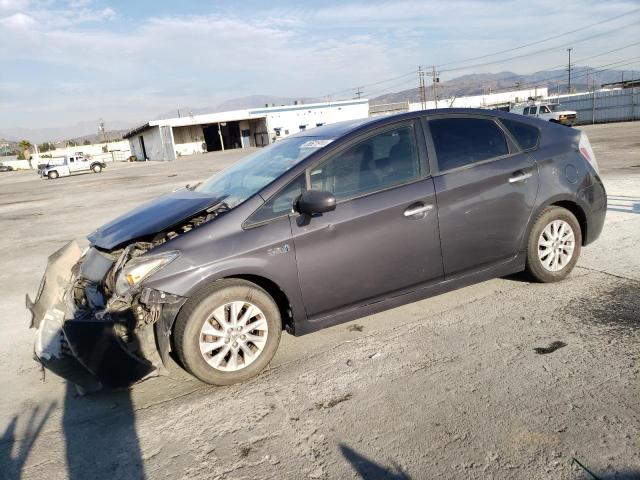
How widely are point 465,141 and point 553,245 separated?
1.30 meters

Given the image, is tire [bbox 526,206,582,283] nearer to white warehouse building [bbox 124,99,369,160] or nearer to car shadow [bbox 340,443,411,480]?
car shadow [bbox 340,443,411,480]

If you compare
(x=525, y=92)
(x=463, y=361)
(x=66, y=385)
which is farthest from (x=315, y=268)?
(x=525, y=92)

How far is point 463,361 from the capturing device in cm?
333

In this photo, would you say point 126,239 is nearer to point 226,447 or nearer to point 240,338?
point 240,338

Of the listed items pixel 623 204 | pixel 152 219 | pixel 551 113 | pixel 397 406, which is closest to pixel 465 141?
pixel 397 406

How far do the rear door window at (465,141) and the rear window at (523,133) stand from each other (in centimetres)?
13

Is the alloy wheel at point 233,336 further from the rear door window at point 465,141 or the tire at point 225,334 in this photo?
the rear door window at point 465,141

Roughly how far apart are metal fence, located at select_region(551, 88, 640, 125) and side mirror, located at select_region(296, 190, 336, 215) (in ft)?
123

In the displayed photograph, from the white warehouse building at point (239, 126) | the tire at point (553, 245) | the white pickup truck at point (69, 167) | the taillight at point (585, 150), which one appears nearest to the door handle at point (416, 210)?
the tire at point (553, 245)

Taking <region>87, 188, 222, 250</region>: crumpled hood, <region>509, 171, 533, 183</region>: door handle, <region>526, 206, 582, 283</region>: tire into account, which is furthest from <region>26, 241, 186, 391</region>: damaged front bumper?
<region>526, 206, 582, 283</region>: tire

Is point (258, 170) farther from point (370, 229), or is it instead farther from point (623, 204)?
point (623, 204)

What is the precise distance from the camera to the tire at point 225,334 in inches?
124

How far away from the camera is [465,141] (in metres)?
4.08

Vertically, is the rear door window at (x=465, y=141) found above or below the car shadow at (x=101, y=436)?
above
